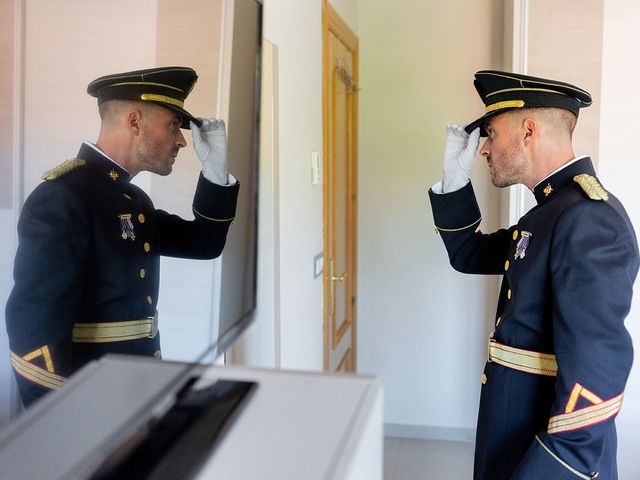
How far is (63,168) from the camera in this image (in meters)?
0.48

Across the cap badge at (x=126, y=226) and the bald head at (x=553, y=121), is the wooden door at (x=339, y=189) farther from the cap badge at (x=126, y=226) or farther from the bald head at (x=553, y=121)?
the cap badge at (x=126, y=226)

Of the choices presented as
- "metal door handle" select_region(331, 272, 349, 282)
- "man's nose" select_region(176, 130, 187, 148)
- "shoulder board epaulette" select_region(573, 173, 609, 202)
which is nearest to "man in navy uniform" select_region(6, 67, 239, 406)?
"man's nose" select_region(176, 130, 187, 148)

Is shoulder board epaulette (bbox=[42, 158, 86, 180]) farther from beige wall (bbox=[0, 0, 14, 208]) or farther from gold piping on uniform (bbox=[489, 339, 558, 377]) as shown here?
gold piping on uniform (bbox=[489, 339, 558, 377])

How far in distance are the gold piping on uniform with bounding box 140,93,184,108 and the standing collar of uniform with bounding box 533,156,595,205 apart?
131cm

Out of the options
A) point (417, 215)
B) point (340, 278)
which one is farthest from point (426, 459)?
point (417, 215)

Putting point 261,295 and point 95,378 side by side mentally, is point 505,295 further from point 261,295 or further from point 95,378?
point 95,378

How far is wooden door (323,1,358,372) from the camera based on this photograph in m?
2.82

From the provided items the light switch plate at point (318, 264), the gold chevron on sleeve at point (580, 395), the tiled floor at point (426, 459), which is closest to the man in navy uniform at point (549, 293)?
the gold chevron on sleeve at point (580, 395)

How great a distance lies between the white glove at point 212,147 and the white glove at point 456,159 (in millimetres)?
1277

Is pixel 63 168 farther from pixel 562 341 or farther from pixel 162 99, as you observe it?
pixel 562 341

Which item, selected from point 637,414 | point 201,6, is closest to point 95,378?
point 201,6

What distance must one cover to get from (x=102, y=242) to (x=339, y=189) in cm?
268

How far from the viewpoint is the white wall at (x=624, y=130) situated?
2.78 m

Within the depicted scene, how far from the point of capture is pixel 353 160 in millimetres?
3600
